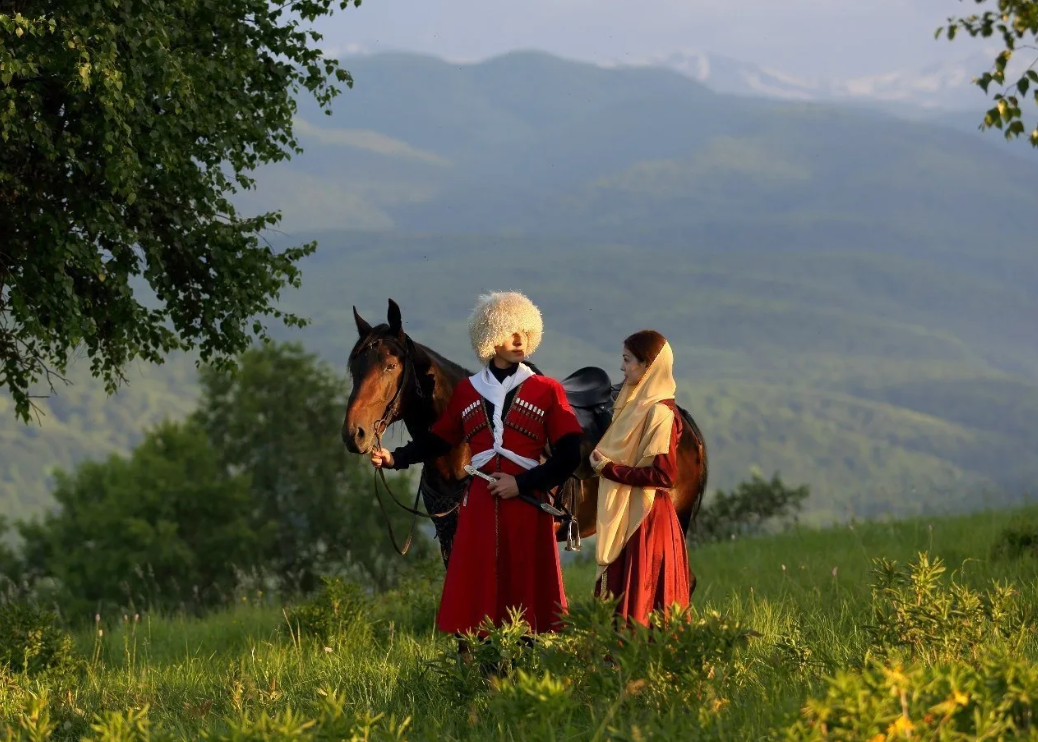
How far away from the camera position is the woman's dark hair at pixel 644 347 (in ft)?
24.2

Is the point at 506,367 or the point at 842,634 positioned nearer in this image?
the point at 506,367

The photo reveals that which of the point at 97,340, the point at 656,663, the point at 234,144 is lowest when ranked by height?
the point at 656,663

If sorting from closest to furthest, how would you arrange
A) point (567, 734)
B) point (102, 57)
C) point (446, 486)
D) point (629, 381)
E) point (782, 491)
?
point (567, 734) → point (629, 381) → point (446, 486) → point (102, 57) → point (782, 491)

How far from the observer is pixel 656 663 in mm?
5938

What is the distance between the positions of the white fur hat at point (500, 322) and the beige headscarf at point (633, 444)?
2.21 ft

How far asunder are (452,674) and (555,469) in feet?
4.40

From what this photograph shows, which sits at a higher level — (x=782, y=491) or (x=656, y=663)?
(x=656, y=663)

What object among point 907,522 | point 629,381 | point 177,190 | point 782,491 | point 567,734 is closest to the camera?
point 567,734

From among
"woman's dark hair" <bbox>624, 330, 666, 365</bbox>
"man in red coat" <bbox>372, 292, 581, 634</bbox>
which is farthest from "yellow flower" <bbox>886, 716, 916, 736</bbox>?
"woman's dark hair" <bbox>624, 330, 666, 365</bbox>

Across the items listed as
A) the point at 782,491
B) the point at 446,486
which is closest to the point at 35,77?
the point at 446,486

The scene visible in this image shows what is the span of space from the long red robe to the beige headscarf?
6 cm

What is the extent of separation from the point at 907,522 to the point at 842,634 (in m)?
9.93

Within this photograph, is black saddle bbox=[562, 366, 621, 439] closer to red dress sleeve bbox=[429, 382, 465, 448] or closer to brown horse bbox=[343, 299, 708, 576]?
brown horse bbox=[343, 299, 708, 576]

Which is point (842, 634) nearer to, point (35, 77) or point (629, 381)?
point (629, 381)
